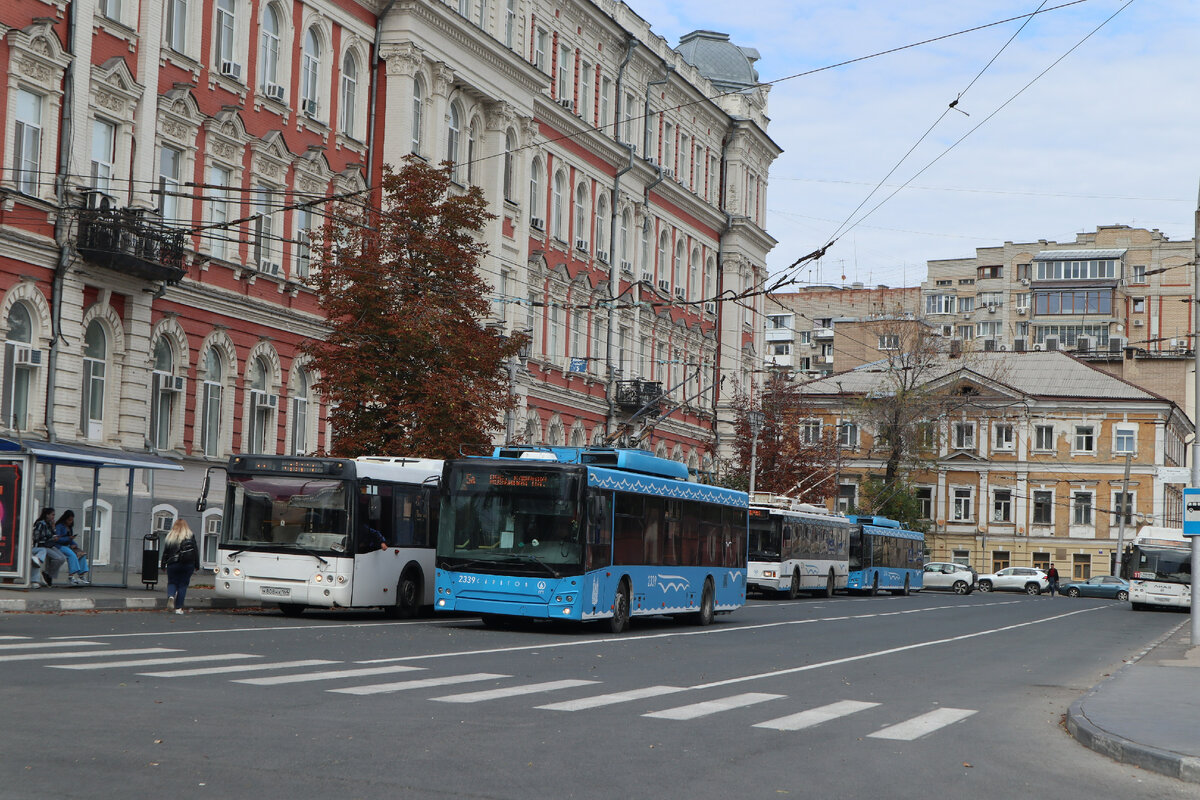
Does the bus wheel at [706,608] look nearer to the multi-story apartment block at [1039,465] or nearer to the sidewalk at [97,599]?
the sidewalk at [97,599]

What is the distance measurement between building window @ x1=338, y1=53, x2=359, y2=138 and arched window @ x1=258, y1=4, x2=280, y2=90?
3.10m

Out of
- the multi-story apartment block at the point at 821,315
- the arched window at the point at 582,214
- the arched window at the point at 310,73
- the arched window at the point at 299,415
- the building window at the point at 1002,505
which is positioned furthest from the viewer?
the multi-story apartment block at the point at 821,315

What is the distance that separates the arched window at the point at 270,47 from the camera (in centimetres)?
3838

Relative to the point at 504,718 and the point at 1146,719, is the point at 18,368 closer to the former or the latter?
the point at 504,718

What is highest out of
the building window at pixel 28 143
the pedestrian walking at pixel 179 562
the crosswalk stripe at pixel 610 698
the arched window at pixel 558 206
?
the arched window at pixel 558 206

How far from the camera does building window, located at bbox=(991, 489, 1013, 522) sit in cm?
9500

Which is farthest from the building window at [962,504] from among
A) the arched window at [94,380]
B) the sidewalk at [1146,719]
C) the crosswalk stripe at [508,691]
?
the crosswalk stripe at [508,691]

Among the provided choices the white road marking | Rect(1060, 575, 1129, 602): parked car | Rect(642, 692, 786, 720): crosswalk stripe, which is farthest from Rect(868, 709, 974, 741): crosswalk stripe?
Rect(1060, 575, 1129, 602): parked car

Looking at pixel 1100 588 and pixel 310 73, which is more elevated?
pixel 310 73

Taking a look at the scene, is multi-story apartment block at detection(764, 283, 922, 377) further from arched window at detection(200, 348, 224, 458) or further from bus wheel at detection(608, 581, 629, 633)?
bus wheel at detection(608, 581, 629, 633)

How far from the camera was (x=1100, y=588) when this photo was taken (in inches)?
3152

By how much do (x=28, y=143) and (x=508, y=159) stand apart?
22.1 meters

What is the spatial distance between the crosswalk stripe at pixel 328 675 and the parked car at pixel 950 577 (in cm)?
6905

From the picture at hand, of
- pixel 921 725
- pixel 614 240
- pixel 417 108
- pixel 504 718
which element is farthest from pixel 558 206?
pixel 504 718
